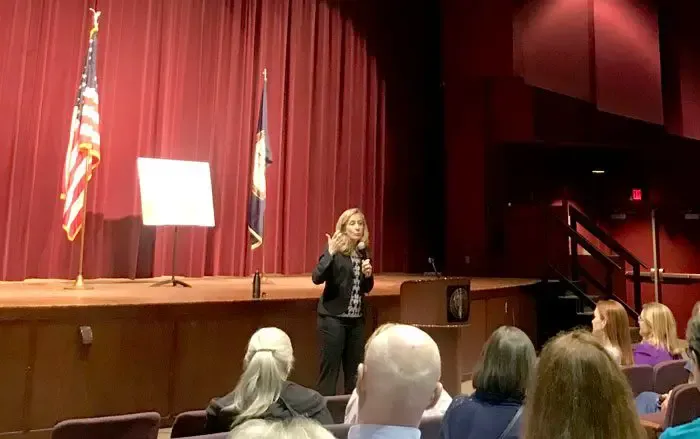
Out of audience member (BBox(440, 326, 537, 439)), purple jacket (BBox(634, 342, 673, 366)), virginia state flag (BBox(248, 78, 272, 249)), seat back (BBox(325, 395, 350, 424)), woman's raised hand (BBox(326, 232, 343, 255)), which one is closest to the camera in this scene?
audience member (BBox(440, 326, 537, 439))

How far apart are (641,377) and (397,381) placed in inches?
85.3

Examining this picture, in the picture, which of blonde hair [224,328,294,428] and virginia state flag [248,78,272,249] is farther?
virginia state flag [248,78,272,249]

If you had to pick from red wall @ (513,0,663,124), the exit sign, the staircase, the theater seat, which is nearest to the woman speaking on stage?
the theater seat

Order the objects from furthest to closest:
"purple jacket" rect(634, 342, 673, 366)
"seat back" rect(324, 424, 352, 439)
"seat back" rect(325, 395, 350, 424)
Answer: "purple jacket" rect(634, 342, 673, 366) → "seat back" rect(325, 395, 350, 424) → "seat back" rect(324, 424, 352, 439)

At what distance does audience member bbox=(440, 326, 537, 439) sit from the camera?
185 centimetres

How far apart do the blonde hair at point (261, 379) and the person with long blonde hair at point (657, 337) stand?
2460mm

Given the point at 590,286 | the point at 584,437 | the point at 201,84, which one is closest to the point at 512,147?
the point at 590,286

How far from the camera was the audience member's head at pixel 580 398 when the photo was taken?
1144 millimetres

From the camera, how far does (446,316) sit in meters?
3.73

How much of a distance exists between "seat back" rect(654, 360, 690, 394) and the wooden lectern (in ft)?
3.46

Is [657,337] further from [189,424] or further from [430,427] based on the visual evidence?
[189,424]

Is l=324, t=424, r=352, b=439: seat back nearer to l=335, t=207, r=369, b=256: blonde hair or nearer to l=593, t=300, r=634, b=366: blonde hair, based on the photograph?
l=593, t=300, r=634, b=366: blonde hair

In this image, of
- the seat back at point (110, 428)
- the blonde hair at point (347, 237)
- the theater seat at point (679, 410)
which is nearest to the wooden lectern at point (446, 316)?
the blonde hair at point (347, 237)

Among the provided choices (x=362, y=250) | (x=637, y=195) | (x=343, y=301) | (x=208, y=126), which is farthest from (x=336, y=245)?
(x=637, y=195)
